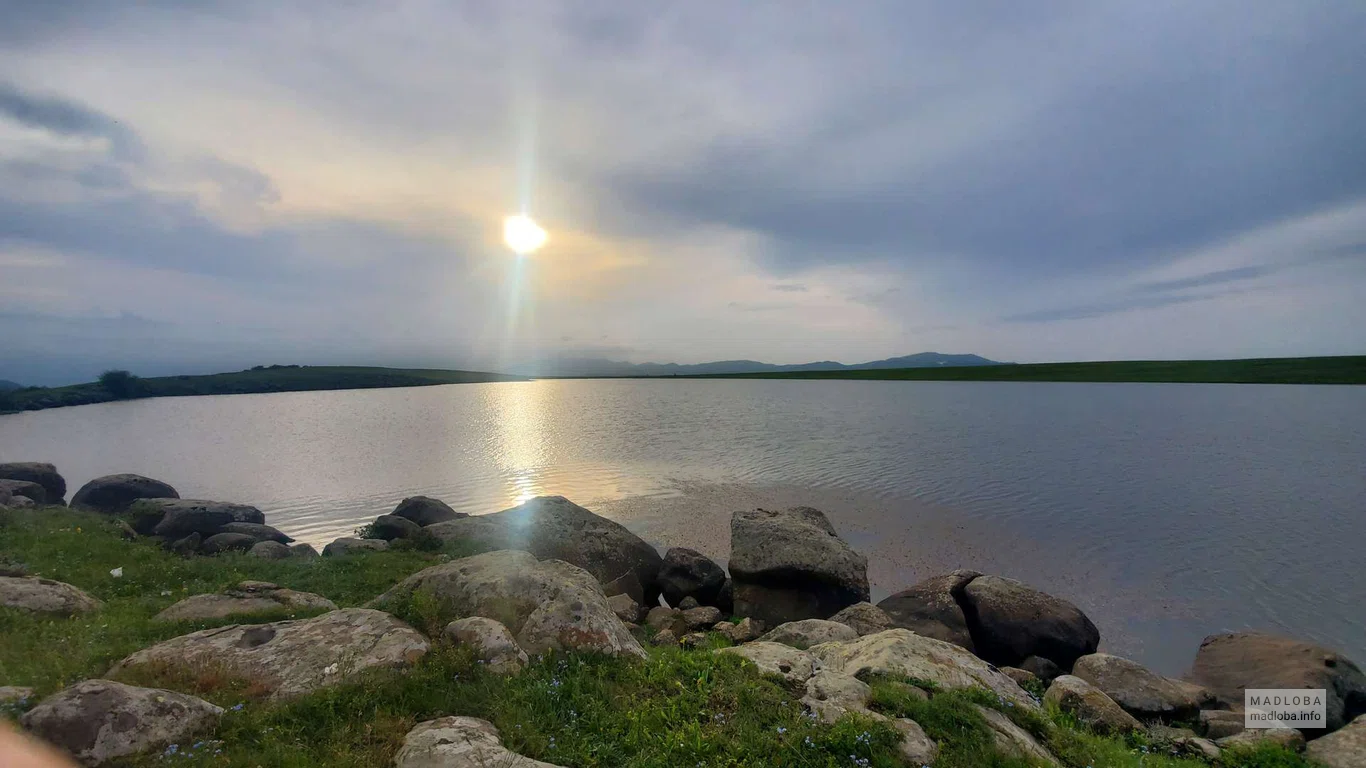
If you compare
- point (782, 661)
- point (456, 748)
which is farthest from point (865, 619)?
point (456, 748)

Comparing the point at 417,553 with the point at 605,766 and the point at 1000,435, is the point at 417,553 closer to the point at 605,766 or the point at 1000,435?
the point at 605,766

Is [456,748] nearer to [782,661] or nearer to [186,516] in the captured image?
[782,661]

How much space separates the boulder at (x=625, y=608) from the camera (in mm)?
16547

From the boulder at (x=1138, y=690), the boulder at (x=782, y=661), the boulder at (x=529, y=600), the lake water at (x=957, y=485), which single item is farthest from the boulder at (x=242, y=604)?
the boulder at (x=1138, y=690)

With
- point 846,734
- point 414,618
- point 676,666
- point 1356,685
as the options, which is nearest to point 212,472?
point 414,618

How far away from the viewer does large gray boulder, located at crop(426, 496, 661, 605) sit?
64.1 ft

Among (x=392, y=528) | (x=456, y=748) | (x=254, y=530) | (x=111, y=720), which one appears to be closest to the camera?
(x=111, y=720)

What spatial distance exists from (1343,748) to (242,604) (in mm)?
20609

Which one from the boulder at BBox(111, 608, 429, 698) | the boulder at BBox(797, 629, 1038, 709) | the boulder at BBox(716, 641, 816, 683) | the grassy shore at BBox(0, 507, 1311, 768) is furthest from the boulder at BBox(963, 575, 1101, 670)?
the boulder at BBox(111, 608, 429, 698)

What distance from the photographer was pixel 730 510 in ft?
97.6

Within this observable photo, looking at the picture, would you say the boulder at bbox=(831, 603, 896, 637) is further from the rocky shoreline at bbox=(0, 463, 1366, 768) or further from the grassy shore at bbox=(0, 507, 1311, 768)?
the grassy shore at bbox=(0, 507, 1311, 768)

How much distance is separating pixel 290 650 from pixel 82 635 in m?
4.20

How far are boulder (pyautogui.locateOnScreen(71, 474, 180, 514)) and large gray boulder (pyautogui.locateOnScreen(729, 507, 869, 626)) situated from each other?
2803 cm

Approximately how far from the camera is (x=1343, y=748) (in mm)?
9484
